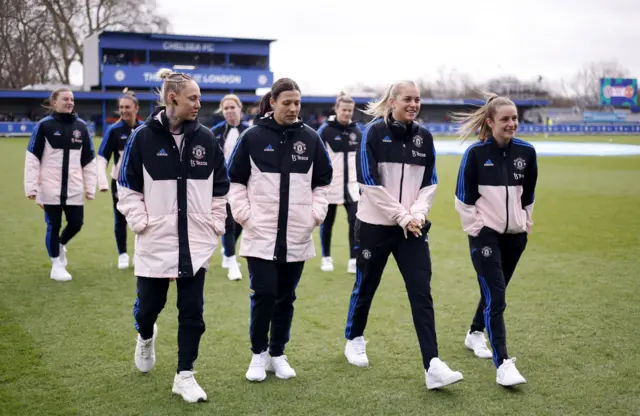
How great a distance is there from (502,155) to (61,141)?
5.70 meters

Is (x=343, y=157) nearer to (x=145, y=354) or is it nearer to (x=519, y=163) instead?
(x=519, y=163)

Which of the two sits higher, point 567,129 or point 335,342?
point 567,129

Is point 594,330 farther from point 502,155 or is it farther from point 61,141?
point 61,141

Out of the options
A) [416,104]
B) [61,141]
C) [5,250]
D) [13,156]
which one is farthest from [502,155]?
[13,156]

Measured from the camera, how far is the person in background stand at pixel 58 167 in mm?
8391

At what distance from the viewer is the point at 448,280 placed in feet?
28.2

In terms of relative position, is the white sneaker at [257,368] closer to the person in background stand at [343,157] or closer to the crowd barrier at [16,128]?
the person in background stand at [343,157]

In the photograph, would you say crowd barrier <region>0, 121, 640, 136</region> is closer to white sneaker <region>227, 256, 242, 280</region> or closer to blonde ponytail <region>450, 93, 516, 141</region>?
white sneaker <region>227, 256, 242, 280</region>

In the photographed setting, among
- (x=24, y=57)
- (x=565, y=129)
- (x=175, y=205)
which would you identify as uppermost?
(x=24, y=57)

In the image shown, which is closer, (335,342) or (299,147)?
(299,147)

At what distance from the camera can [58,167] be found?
27.9ft

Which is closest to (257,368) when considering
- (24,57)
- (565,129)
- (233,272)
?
(233,272)

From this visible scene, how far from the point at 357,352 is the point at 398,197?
133 centimetres

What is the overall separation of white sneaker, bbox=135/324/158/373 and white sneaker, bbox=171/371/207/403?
19.6 inches
